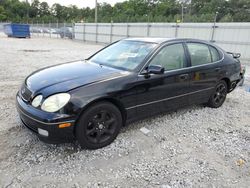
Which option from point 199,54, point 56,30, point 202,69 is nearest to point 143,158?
point 202,69

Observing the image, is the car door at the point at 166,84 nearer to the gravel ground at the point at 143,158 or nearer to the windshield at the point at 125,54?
the windshield at the point at 125,54

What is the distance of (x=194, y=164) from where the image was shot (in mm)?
2908

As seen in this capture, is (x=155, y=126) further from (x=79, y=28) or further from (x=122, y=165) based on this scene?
(x=79, y=28)

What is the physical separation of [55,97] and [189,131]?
2.26m

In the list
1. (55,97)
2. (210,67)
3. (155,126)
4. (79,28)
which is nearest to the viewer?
(55,97)

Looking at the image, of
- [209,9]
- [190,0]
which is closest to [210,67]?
[209,9]

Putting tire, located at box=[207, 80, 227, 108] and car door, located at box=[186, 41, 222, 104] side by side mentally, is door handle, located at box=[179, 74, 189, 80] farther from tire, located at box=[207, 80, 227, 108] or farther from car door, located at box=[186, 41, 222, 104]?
tire, located at box=[207, 80, 227, 108]

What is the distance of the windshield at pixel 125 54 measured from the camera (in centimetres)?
356

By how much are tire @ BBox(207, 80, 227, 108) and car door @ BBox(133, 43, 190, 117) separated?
0.90 metres

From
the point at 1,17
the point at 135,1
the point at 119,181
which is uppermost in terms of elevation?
the point at 135,1

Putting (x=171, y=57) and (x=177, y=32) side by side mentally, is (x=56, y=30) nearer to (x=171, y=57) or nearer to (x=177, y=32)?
(x=177, y=32)

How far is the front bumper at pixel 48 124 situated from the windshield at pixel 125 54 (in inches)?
51.2

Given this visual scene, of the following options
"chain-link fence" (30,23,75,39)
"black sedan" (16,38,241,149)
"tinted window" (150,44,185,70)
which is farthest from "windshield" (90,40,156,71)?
"chain-link fence" (30,23,75,39)

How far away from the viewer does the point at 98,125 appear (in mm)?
3047
